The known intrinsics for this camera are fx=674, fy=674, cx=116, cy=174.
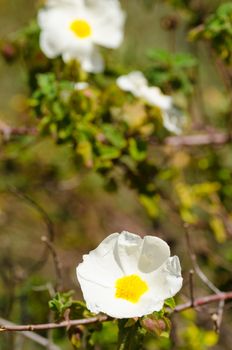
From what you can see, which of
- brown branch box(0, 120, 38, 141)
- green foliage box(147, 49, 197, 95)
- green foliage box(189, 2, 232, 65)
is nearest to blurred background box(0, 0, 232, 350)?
brown branch box(0, 120, 38, 141)

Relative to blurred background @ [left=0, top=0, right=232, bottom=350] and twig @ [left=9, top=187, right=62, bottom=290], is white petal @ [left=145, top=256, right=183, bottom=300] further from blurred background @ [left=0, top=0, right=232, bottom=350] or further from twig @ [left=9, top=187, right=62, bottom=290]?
blurred background @ [left=0, top=0, right=232, bottom=350]

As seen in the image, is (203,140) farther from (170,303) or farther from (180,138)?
(170,303)

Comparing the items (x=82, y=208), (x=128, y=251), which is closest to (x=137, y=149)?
(x=128, y=251)

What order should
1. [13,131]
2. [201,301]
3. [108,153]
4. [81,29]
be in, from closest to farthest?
[201,301], [108,153], [81,29], [13,131]

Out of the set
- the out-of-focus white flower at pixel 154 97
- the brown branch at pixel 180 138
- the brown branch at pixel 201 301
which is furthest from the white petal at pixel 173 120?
the brown branch at pixel 201 301

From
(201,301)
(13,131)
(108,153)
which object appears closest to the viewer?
(201,301)

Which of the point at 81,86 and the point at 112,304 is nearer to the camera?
the point at 112,304
